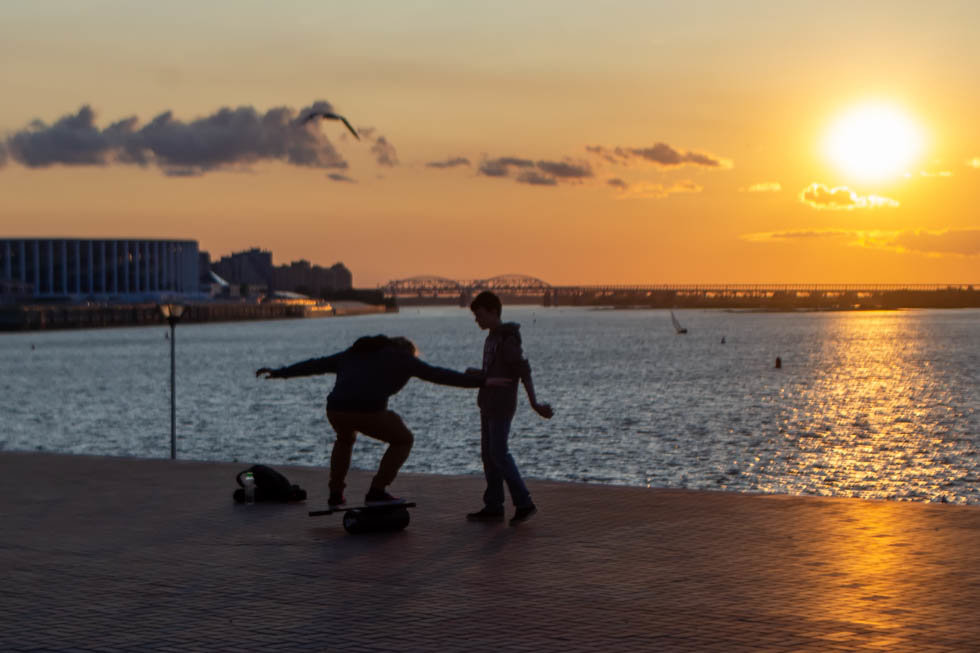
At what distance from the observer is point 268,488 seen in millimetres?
14039

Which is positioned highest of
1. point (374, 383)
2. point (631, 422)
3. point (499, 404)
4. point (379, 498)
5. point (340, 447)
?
point (374, 383)

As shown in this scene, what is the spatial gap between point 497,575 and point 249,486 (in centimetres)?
469

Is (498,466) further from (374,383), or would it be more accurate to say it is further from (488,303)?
(488,303)

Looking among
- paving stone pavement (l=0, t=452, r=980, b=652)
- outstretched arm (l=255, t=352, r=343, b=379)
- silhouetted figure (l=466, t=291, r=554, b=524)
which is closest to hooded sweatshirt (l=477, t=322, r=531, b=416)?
silhouetted figure (l=466, t=291, r=554, b=524)

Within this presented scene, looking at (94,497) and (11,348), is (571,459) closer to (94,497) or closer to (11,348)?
(94,497)

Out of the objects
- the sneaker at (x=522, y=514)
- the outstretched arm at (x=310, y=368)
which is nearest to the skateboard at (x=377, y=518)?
the sneaker at (x=522, y=514)

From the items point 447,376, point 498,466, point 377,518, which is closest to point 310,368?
point 447,376

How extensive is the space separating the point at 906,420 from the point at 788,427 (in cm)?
560

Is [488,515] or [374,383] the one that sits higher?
[374,383]

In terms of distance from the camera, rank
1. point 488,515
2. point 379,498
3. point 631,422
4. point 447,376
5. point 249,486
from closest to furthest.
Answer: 1. point 447,376
2. point 379,498
3. point 488,515
4. point 249,486
5. point 631,422

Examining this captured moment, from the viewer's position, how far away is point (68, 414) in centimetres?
5444

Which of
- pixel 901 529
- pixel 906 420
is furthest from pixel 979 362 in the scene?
pixel 901 529

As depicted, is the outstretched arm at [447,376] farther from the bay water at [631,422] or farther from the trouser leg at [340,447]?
the bay water at [631,422]

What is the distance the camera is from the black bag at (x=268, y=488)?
14.0 meters
